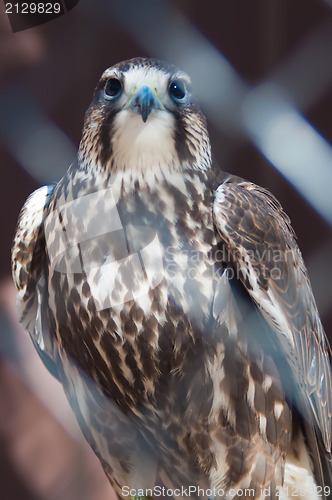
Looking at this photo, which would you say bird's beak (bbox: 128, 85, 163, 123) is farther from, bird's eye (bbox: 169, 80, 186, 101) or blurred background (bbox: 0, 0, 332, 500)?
blurred background (bbox: 0, 0, 332, 500)

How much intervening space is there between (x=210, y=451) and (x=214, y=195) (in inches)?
22.4

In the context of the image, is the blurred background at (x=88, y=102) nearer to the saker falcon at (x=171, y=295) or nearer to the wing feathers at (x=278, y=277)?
the saker falcon at (x=171, y=295)

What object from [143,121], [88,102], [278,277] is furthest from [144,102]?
[278,277]

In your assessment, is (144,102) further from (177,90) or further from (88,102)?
(88,102)

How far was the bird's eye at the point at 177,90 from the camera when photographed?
1.40 metres

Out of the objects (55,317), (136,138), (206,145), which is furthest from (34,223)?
(206,145)

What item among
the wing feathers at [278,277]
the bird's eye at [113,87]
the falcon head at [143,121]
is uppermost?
the bird's eye at [113,87]

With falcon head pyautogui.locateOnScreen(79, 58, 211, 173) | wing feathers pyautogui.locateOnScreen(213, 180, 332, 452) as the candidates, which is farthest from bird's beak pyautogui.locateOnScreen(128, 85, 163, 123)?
wing feathers pyautogui.locateOnScreen(213, 180, 332, 452)

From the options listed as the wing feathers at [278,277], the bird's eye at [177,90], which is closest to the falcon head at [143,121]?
the bird's eye at [177,90]

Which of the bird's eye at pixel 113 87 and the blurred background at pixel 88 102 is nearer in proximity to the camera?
the bird's eye at pixel 113 87

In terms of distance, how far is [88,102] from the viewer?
1.62 metres

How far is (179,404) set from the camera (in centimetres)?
150

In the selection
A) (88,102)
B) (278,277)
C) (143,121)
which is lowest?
(278,277)

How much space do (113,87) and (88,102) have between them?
9.4 inches
